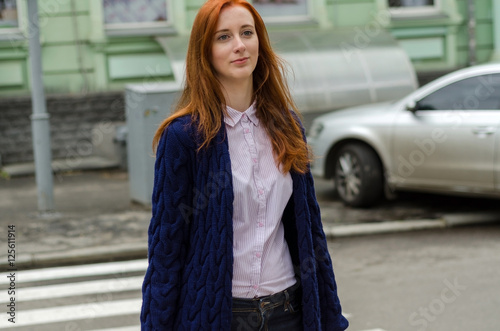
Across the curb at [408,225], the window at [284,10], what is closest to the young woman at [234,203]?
the curb at [408,225]

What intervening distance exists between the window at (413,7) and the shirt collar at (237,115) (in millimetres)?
13697

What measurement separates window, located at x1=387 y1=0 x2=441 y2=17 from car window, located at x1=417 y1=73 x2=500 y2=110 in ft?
22.6

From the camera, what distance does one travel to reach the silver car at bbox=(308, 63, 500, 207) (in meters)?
8.86

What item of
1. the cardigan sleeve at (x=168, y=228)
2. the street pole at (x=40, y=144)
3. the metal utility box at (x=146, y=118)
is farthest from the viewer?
the metal utility box at (x=146, y=118)

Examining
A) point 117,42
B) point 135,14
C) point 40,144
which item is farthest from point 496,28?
point 40,144

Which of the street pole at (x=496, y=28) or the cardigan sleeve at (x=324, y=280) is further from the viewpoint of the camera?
the street pole at (x=496, y=28)

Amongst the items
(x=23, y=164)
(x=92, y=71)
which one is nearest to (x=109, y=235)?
(x=23, y=164)

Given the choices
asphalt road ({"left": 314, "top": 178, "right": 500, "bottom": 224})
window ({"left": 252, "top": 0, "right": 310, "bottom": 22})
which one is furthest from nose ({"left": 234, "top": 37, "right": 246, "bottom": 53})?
window ({"left": 252, "top": 0, "right": 310, "bottom": 22})

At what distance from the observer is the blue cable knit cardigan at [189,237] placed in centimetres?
254

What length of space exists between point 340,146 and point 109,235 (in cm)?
312

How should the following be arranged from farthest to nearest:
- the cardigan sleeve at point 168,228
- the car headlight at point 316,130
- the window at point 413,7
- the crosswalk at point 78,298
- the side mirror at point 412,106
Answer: the window at point 413,7 < the car headlight at point 316,130 < the side mirror at point 412,106 < the crosswalk at point 78,298 < the cardigan sleeve at point 168,228

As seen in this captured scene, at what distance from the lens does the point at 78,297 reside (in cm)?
680

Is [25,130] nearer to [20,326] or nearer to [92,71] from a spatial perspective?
[92,71]

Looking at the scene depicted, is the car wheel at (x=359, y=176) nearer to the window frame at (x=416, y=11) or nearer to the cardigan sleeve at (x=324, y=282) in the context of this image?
the window frame at (x=416, y=11)
